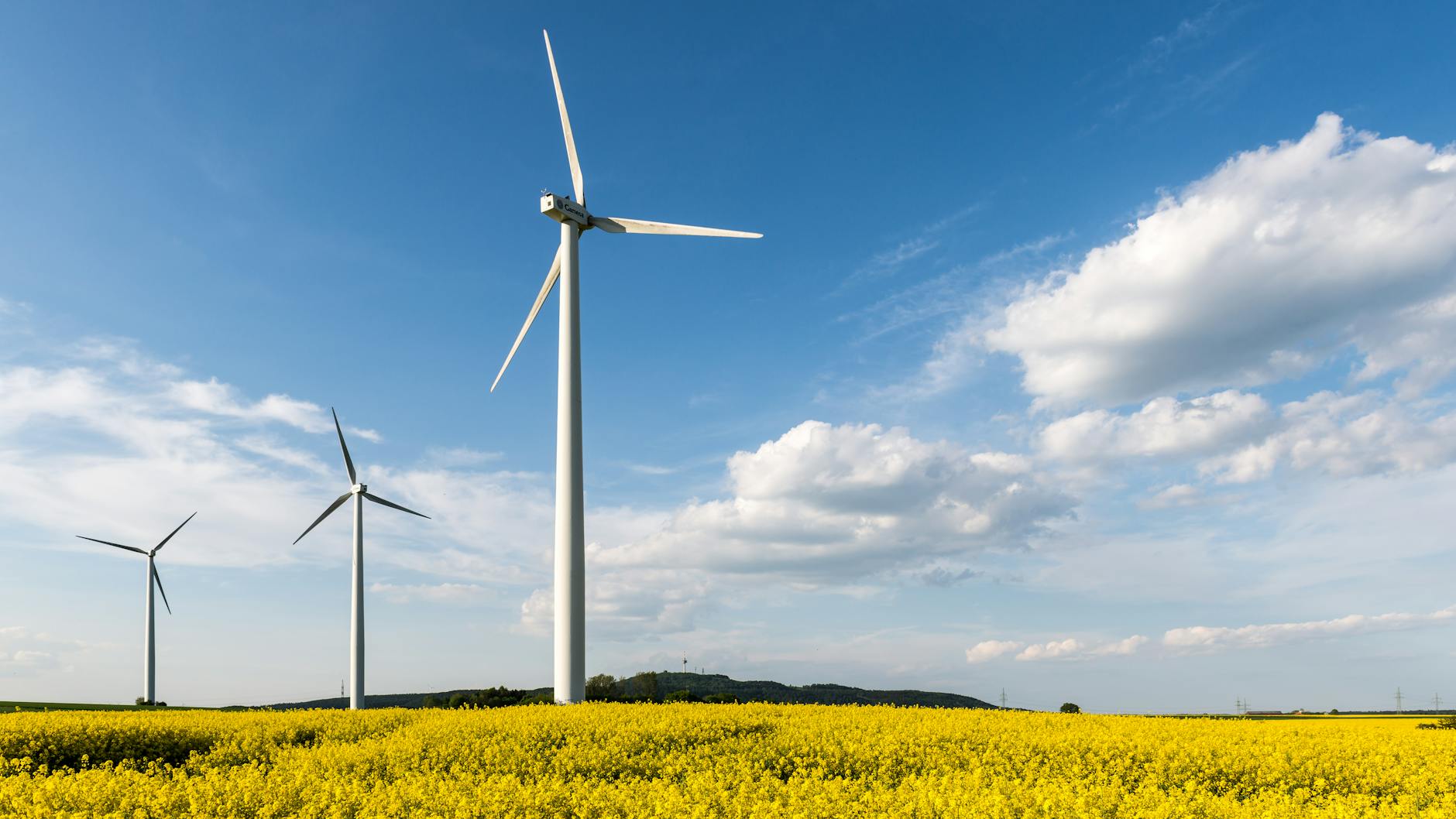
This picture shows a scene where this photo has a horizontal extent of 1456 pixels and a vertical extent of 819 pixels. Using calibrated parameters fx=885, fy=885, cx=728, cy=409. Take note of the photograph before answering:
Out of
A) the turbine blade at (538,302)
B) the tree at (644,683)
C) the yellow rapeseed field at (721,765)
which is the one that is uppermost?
the turbine blade at (538,302)

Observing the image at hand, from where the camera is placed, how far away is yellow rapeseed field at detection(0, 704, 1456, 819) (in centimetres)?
1209

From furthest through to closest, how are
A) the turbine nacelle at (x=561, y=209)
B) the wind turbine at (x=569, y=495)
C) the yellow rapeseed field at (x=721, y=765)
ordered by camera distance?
1. the turbine nacelle at (x=561, y=209)
2. the wind turbine at (x=569, y=495)
3. the yellow rapeseed field at (x=721, y=765)

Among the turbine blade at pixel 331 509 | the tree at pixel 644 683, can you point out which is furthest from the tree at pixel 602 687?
the turbine blade at pixel 331 509

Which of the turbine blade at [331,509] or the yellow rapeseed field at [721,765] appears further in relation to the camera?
the turbine blade at [331,509]

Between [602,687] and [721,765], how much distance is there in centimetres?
3899

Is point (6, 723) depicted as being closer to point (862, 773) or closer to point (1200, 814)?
point (862, 773)

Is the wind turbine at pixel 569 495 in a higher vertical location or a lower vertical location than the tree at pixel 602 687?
higher

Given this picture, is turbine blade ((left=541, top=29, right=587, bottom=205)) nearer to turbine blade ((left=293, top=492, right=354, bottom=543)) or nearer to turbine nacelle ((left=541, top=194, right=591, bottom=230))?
turbine nacelle ((left=541, top=194, right=591, bottom=230))

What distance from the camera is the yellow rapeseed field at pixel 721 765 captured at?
1209 cm

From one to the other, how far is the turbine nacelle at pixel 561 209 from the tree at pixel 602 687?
2447 centimetres

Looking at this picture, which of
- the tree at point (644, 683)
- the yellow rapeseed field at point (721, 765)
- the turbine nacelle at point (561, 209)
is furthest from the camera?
the tree at point (644, 683)

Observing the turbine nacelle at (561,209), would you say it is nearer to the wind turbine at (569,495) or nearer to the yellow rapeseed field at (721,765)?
the wind turbine at (569,495)

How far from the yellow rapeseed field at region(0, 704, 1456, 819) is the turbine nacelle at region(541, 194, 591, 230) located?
77.8 feet

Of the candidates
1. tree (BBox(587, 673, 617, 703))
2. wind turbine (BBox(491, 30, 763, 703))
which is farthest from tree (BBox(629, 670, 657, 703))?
wind turbine (BBox(491, 30, 763, 703))
